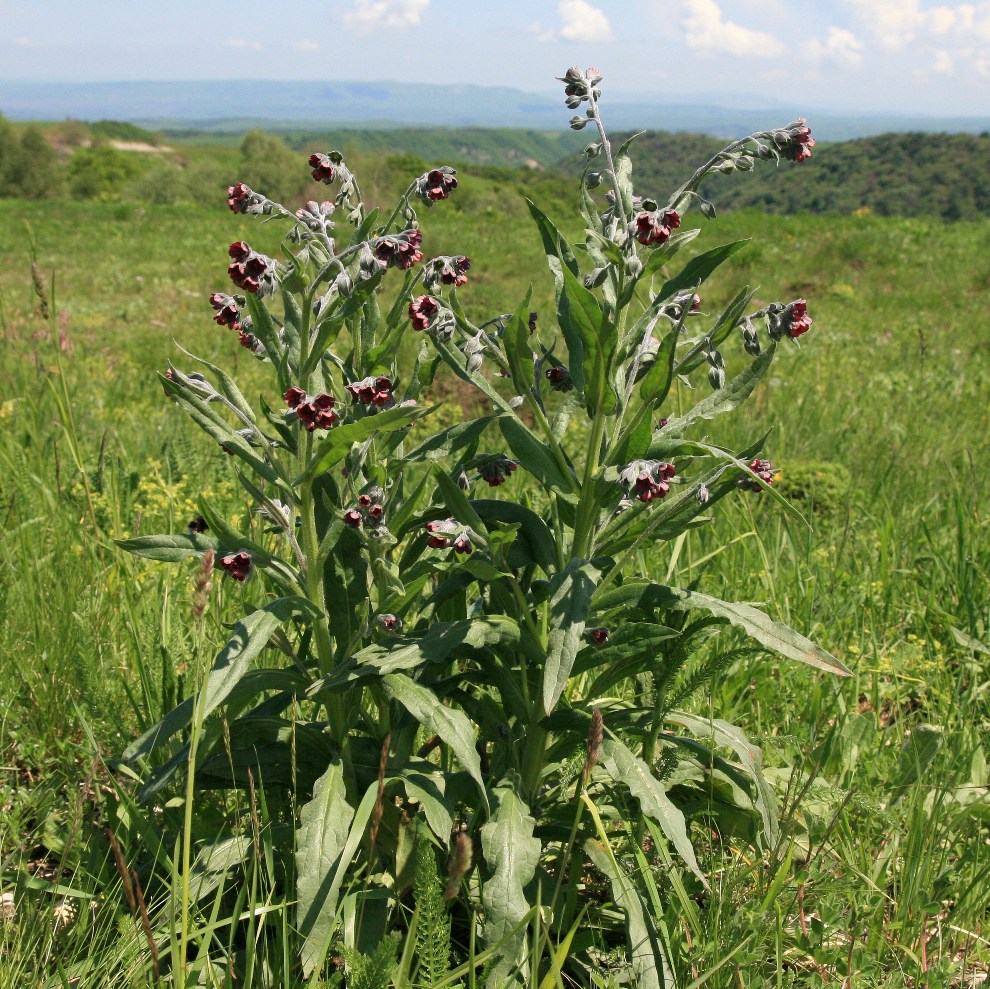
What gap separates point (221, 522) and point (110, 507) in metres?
2.18

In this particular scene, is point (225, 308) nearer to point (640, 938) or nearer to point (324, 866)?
point (324, 866)

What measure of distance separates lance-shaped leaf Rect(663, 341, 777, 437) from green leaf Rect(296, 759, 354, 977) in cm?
107

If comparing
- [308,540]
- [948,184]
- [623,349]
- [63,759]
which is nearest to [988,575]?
[623,349]

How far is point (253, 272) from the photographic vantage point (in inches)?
67.0

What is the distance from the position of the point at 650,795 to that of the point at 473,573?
Result: 0.58 m

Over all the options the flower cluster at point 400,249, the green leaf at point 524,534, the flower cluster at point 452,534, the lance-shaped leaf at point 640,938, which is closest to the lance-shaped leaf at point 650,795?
the lance-shaped leaf at point 640,938

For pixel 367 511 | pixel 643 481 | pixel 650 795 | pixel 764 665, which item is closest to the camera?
pixel 643 481

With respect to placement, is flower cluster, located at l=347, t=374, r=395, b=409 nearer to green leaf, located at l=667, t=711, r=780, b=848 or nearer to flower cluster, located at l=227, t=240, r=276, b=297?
flower cluster, located at l=227, t=240, r=276, b=297

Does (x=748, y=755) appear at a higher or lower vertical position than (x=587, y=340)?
lower

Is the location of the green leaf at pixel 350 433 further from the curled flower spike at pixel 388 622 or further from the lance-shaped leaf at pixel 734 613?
the lance-shaped leaf at pixel 734 613

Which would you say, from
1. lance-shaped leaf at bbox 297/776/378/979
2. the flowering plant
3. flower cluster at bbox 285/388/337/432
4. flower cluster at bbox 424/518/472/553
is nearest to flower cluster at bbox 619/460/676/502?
the flowering plant

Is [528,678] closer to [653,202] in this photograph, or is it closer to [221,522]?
[221,522]

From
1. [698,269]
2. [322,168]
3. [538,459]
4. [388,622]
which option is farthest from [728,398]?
[322,168]

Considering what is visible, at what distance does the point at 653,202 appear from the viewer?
1.79 m
